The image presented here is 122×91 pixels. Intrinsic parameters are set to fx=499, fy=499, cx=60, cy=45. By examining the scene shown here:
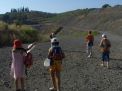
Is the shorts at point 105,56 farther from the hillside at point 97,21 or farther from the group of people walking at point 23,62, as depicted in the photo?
the hillside at point 97,21

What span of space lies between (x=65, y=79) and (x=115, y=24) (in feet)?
257

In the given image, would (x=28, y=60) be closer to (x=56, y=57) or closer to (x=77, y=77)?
(x=56, y=57)

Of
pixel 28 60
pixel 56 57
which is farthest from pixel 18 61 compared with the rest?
pixel 56 57

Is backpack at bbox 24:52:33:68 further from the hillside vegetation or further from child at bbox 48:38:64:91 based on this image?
the hillside vegetation

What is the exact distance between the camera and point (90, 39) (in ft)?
95.6

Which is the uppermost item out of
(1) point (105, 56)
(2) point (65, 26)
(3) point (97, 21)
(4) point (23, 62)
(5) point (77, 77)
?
(4) point (23, 62)

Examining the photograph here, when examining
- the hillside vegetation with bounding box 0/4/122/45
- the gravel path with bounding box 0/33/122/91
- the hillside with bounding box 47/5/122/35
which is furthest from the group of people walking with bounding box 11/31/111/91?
the hillside with bounding box 47/5/122/35

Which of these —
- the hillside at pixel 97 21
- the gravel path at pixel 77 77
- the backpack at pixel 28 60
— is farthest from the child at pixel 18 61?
A: the hillside at pixel 97 21

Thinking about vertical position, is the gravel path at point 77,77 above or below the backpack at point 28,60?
below

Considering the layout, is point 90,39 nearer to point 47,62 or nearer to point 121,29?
point 47,62

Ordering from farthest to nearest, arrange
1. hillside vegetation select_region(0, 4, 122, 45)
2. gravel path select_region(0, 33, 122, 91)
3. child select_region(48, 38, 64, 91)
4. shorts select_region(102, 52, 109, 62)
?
hillside vegetation select_region(0, 4, 122, 45) → shorts select_region(102, 52, 109, 62) → gravel path select_region(0, 33, 122, 91) → child select_region(48, 38, 64, 91)

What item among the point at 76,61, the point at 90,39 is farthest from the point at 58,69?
the point at 90,39

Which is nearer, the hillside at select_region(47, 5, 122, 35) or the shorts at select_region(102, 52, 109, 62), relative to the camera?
the shorts at select_region(102, 52, 109, 62)

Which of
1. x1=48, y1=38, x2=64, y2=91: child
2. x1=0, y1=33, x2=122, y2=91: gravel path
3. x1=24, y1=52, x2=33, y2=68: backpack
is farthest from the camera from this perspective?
x1=0, y1=33, x2=122, y2=91: gravel path
